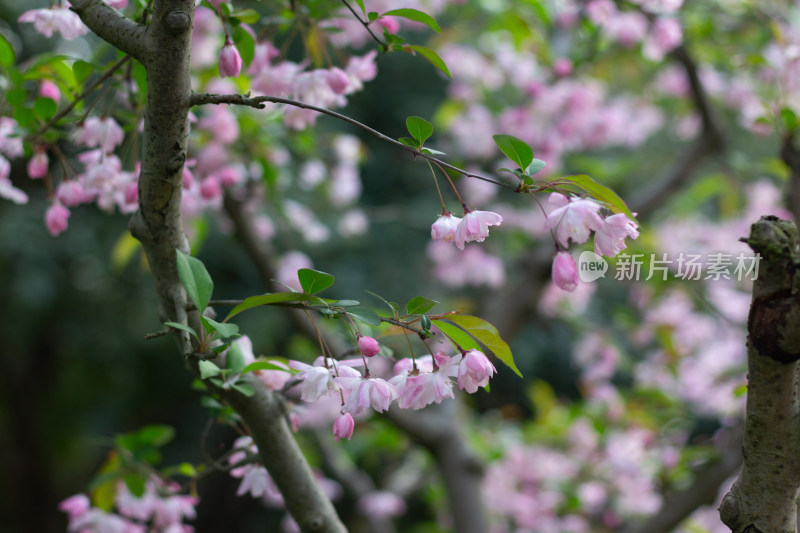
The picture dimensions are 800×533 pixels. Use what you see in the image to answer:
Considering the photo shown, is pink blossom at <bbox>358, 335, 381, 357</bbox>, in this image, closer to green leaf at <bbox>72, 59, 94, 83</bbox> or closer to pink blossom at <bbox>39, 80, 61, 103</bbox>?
green leaf at <bbox>72, 59, 94, 83</bbox>

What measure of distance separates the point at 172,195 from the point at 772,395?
22.3 inches

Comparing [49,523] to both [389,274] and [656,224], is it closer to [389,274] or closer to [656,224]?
[389,274]

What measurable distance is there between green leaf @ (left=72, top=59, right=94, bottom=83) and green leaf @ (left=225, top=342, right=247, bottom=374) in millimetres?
411

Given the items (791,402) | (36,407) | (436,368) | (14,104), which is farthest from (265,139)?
(36,407)

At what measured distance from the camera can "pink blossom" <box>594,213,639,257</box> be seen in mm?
543

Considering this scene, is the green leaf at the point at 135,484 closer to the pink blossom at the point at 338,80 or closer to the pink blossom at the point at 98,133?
the pink blossom at the point at 98,133

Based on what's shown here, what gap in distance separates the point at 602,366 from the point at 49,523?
338cm

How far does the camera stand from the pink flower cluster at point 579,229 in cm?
53

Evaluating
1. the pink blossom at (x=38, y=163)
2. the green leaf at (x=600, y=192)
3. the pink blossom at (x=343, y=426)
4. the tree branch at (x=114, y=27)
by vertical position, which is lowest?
the pink blossom at (x=343, y=426)

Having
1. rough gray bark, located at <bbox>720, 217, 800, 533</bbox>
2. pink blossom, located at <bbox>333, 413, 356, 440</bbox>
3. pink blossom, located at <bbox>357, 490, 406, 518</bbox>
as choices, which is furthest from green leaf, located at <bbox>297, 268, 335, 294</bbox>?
pink blossom, located at <bbox>357, 490, 406, 518</bbox>

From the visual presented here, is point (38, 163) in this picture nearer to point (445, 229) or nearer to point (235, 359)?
point (235, 359)

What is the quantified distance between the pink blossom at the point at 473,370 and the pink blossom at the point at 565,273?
9 cm

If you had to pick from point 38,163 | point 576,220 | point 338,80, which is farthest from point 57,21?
point 576,220
